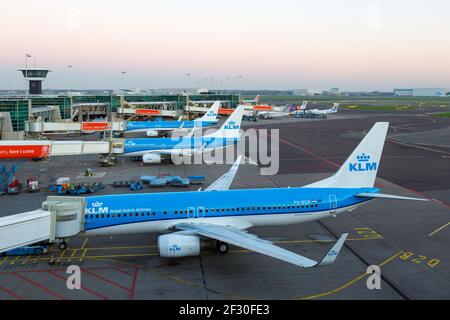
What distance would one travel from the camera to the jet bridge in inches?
911

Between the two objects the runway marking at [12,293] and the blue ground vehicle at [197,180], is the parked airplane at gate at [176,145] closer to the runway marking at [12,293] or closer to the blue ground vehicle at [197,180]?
the blue ground vehicle at [197,180]

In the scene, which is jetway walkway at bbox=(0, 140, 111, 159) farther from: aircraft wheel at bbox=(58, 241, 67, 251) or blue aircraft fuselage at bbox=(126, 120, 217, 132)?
blue aircraft fuselage at bbox=(126, 120, 217, 132)

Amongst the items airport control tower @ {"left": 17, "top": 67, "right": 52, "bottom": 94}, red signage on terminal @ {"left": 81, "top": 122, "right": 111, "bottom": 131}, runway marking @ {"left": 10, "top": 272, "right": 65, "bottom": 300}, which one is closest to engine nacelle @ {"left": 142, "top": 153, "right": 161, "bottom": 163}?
red signage on terminal @ {"left": 81, "top": 122, "right": 111, "bottom": 131}

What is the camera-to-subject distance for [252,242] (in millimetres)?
24203

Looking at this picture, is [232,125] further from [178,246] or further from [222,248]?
[178,246]

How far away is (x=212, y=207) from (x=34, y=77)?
415 ft

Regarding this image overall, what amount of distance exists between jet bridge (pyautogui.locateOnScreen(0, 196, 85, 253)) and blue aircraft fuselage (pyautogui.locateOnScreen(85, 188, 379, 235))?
3.23 feet

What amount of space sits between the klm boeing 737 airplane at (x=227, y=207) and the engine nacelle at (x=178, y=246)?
2.5 inches

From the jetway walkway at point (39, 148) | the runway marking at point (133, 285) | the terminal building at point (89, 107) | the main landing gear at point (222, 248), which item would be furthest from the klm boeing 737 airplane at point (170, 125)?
the runway marking at point (133, 285)

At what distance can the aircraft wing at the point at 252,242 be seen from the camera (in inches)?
777

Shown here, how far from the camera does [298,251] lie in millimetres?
29422

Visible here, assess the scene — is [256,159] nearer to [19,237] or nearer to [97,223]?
[97,223]
